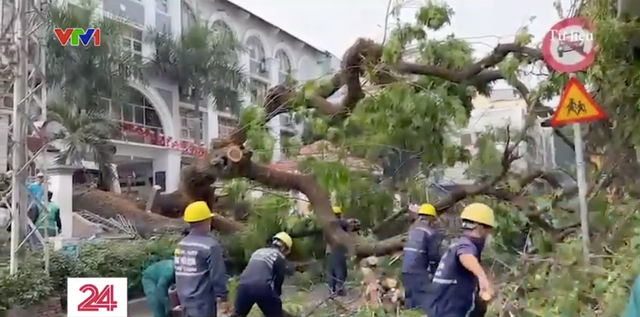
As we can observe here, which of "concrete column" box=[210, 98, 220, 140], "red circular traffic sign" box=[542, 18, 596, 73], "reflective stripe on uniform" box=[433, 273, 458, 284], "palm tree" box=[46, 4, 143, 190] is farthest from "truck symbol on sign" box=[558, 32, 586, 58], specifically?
"concrete column" box=[210, 98, 220, 140]

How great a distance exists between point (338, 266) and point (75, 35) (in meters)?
6.25

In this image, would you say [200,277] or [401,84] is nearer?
[200,277]

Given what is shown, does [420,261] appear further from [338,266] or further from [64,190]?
[64,190]

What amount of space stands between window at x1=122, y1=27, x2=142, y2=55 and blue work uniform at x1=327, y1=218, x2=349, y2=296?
10.0m

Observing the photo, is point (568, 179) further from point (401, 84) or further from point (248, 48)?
point (248, 48)

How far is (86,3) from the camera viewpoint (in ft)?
44.2

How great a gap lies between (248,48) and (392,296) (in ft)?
50.8

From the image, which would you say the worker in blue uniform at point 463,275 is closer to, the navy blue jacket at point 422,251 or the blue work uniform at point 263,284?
the blue work uniform at point 263,284

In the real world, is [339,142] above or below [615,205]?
above

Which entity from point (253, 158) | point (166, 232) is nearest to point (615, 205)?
point (253, 158)

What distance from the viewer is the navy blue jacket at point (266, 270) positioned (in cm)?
508

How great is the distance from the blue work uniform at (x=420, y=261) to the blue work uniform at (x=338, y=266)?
893 millimetres

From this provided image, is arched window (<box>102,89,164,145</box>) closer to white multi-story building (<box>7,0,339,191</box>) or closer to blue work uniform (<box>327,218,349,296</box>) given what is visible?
white multi-story building (<box>7,0,339,191</box>)

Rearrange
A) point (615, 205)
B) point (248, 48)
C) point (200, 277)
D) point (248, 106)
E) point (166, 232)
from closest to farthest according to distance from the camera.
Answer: point (200, 277) < point (615, 205) < point (248, 106) < point (166, 232) < point (248, 48)
